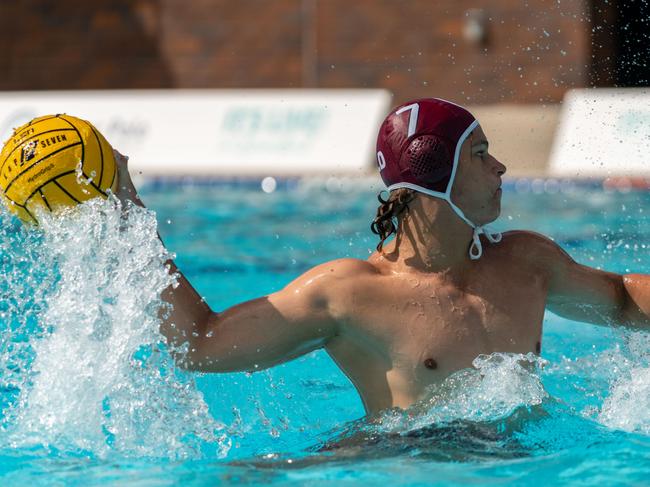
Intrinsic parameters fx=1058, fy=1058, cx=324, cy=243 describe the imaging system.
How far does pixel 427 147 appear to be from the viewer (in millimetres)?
2885

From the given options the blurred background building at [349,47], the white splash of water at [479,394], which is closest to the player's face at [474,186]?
the white splash of water at [479,394]

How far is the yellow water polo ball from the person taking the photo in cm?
282

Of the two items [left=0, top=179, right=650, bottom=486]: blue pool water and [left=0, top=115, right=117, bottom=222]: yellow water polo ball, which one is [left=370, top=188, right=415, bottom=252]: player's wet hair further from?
[left=0, top=115, right=117, bottom=222]: yellow water polo ball

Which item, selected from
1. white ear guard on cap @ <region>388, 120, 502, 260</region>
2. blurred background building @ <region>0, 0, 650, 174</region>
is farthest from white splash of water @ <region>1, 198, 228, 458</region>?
blurred background building @ <region>0, 0, 650, 174</region>

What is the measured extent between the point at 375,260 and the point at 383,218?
0.52ft

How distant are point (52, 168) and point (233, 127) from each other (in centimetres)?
781

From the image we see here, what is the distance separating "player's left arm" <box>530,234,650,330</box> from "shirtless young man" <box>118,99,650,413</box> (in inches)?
3.5

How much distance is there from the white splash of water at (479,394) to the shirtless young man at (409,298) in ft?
0.10

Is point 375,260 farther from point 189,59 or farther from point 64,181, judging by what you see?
point 189,59

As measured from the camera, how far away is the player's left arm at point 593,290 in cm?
314

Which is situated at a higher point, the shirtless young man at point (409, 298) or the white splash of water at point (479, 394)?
the shirtless young man at point (409, 298)

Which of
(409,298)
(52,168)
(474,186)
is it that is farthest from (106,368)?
(474,186)

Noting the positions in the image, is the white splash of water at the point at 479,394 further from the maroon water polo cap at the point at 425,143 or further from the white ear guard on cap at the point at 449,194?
the maroon water polo cap at the point at 425,143

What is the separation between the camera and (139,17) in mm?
13930
